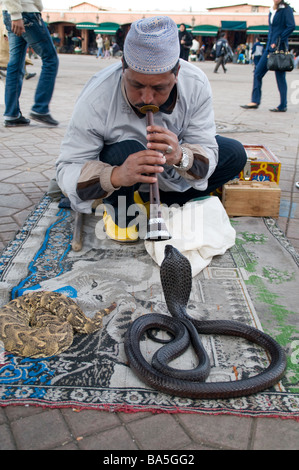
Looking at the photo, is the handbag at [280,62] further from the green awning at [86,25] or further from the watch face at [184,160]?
the green awning at [86,25]

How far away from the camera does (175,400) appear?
148 centimetres

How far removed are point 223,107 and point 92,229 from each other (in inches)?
226

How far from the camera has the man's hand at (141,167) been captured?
1.87 m

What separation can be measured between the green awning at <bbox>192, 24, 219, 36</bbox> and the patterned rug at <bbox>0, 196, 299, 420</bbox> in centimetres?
3780

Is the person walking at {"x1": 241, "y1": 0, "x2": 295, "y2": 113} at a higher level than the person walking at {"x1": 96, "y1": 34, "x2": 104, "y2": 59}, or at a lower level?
higher

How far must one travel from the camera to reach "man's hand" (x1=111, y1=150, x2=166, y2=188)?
187 centimetres

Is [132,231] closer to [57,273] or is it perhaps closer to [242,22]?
[57,273]

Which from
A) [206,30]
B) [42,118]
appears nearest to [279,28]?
[42,118]

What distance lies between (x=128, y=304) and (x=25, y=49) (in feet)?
13.0

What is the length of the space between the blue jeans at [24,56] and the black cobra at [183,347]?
384cm

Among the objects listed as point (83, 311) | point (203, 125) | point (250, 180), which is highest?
point (203, 125)

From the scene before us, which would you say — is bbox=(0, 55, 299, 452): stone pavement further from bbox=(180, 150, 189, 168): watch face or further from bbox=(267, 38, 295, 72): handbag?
bbox=(180, 150, 189, 168): watch face

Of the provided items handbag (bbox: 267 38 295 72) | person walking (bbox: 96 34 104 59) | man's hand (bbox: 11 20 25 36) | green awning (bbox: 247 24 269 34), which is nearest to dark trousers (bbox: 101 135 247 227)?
man's hand (bbox: 11 20 25 36)
